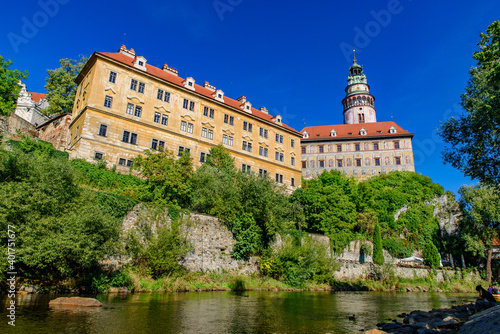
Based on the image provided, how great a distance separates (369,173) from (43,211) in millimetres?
56754

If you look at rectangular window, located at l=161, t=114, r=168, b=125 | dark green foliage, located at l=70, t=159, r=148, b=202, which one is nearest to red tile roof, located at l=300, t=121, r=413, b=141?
rectangular window, located at l=161, t=114, r=168, b=125

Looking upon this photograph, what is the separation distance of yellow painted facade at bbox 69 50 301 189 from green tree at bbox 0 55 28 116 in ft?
22.0

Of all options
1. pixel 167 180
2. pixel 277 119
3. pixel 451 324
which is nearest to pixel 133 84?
pixel 167 180

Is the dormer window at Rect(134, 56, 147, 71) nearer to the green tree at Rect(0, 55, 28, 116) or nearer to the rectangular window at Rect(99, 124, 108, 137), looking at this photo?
the rectangular window at Rect(99, 124, 108, 137)

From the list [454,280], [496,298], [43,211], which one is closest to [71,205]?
[43,211]

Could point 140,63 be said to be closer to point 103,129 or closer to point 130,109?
point 130,109

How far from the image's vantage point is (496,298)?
15.2m

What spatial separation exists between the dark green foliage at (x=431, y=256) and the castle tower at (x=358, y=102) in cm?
4133

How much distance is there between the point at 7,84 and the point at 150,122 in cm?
1378

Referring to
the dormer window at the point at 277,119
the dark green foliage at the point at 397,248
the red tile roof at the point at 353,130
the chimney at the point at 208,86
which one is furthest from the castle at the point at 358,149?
the chimney at the point at 208,86

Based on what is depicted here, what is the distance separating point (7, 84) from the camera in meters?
23.4

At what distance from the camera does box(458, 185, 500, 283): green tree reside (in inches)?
1371

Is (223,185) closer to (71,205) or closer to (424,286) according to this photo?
(71,205)

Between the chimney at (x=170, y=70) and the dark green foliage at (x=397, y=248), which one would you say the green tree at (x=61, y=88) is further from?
the dark green foliage at (x=397, y=248)
